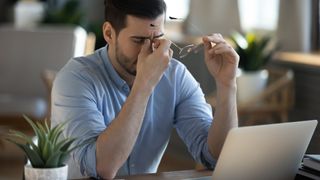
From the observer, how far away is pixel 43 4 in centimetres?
775

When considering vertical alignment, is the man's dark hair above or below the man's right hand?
above

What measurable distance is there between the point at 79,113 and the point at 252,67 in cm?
278

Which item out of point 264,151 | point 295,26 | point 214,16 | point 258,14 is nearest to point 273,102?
point 295,26

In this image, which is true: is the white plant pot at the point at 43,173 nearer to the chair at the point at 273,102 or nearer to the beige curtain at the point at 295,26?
the chair at the point at 273,102

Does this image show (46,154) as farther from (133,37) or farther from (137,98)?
(133,37)

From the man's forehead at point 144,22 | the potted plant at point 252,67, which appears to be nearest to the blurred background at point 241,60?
the potted plant at point 252,67

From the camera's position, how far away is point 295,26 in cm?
465

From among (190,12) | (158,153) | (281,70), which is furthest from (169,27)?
(158,153)

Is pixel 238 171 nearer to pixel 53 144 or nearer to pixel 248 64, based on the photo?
pixel 53 144

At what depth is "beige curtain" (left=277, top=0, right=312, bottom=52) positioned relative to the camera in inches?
180

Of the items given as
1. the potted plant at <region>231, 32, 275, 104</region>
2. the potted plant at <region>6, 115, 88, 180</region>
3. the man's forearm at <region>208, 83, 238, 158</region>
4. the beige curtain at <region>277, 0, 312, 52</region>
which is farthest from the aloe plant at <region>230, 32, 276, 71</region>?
the potted plant at <region>6, 115, 88, 180</region>

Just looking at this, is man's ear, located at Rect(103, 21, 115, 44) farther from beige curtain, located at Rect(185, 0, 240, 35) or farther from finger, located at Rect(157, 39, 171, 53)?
beige curtain, located at Rect(185, 0, 240, 35)

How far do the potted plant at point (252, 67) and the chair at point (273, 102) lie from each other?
49 millimetres

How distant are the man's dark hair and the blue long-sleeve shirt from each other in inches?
5.9
